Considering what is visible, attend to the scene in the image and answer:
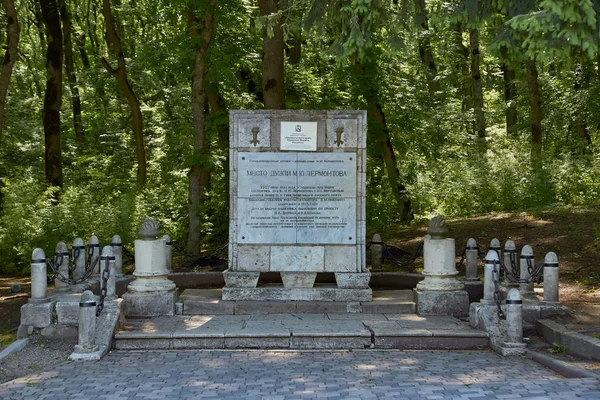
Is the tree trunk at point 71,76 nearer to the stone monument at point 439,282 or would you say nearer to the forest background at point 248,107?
the forest background at point 248,107

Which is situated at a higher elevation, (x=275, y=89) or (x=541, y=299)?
(x=275, y=89)

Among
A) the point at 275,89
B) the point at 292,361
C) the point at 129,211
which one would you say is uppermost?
the point at 275,89

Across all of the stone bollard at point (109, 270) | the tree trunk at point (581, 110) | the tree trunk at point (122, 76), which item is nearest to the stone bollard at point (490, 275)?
the stone bollard at point (109, 270)

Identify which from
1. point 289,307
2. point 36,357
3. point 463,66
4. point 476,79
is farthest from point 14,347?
point 463,66

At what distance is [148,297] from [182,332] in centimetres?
156

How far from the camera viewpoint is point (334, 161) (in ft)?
39.6

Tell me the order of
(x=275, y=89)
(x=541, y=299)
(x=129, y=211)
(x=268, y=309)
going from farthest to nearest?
(x=129, y=211), (x=275, y=89), (x=268, y=309), (x=541, y=299)

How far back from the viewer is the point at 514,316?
9.39 meters

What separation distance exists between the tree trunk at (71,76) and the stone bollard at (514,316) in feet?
63.0

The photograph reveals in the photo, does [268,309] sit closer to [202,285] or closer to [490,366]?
[202,285]

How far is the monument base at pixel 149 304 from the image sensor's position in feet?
37.3

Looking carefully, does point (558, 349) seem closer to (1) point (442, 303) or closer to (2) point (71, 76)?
(1) point (442, 303)

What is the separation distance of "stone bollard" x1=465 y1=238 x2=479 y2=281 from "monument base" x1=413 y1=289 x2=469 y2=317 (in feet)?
5.20

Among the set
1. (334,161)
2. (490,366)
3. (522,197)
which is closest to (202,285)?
(334,161)
